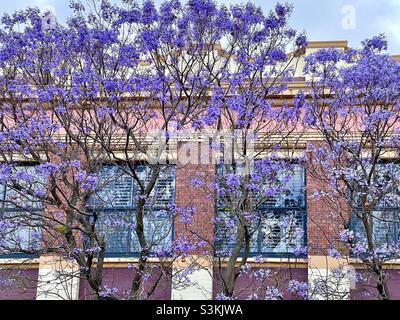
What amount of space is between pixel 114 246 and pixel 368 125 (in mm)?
6984

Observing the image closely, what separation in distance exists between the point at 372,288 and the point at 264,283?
2.38m

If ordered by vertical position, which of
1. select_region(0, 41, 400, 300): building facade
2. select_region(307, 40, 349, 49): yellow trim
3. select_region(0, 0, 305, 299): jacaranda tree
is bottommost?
select_region(0, 41, 400, 300): building facade

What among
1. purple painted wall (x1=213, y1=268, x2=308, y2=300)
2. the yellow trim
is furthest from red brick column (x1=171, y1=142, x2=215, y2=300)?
the yellow trim

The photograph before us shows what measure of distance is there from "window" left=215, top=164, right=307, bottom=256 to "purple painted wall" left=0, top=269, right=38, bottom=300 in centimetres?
431

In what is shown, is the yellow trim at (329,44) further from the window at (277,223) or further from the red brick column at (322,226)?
the window at (277,223)

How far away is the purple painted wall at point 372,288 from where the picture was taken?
15.3 m

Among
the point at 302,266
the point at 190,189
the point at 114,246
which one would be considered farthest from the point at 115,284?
the point at 302,266

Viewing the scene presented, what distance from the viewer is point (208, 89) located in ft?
51.1

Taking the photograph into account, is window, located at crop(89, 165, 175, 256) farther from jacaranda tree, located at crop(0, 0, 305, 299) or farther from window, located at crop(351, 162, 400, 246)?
window, located at crop(351, 162, 400, 246)

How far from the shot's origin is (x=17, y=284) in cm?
1664

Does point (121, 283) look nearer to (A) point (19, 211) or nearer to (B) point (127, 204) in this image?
(B) point (127, 204)

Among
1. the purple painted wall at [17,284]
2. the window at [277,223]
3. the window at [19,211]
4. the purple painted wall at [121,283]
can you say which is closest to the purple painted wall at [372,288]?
the window at [277,223]

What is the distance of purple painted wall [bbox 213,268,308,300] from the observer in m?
16.1

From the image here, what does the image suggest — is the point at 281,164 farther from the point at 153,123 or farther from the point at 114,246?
the point at 114,246
